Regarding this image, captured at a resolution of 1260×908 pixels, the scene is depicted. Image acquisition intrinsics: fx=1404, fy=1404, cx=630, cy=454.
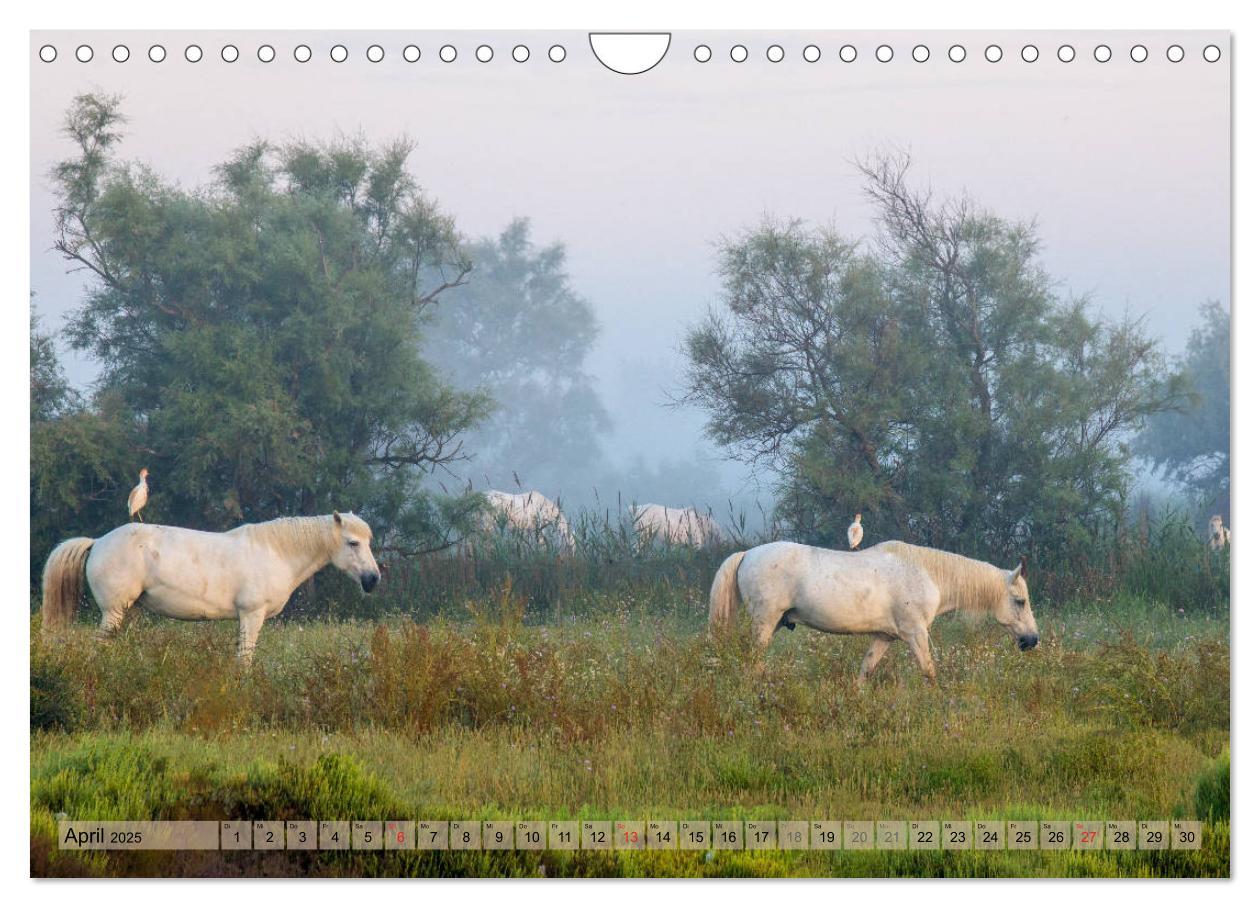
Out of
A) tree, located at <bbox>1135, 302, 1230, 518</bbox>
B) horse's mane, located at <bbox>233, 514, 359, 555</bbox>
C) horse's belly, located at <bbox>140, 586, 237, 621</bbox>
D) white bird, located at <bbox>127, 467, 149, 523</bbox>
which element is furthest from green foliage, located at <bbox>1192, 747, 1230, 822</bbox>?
horse's belly, located at <bbox>140, 586, 237, 621</bbox>

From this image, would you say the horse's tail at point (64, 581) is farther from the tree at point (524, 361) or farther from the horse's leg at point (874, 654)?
the horse's leg at point (874, 654)

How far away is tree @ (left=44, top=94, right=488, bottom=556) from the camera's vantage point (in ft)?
34.3

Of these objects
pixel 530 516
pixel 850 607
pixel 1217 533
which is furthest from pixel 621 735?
pixel 530 516

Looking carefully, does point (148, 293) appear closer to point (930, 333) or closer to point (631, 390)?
point (631, 390)

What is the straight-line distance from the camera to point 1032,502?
1102 cm

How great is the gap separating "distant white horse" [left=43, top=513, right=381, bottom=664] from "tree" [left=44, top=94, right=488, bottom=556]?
0.81 ft

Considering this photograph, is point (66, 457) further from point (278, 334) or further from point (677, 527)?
point (677, 527)

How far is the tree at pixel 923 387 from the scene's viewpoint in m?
10.7

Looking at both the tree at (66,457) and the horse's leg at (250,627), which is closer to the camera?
the tree at (66,457)

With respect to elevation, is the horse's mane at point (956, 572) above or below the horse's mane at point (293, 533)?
below

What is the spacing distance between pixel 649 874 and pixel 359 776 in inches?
60.8

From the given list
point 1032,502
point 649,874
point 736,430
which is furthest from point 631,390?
point 649,874

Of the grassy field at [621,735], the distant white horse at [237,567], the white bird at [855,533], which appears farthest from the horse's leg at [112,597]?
the white bird at [855,533]

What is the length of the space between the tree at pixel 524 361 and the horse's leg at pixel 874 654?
8.79 ft
